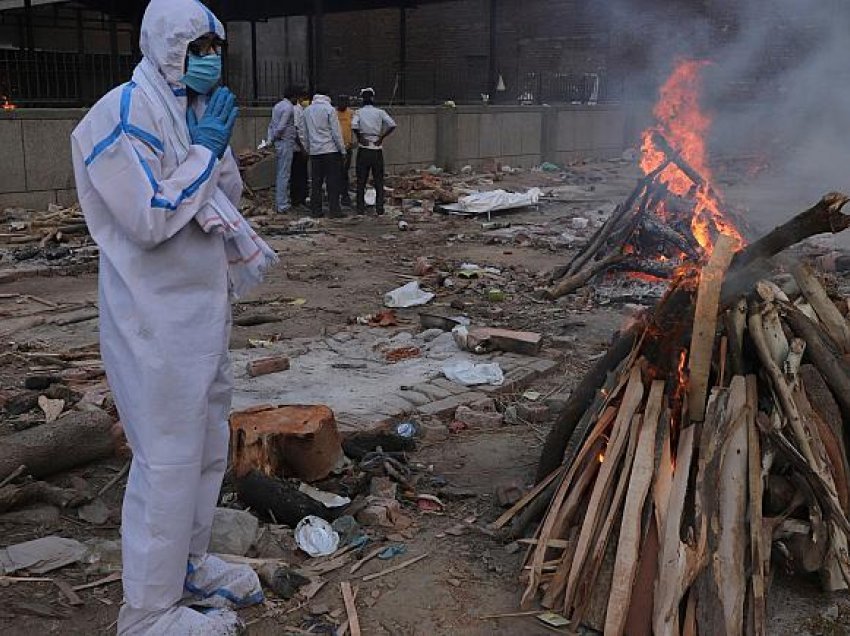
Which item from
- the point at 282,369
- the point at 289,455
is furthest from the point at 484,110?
the point at 289,455

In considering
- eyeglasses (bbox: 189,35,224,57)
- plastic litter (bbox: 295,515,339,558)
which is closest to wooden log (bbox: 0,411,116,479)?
plastic litter (bbox: 295,515,339,558)

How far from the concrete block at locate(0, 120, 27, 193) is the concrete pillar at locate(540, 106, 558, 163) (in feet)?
46.9

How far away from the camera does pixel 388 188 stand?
57.0 ft

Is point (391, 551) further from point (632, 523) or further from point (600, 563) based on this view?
point (632, 523)

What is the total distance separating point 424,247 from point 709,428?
Result: 8764 millimetres

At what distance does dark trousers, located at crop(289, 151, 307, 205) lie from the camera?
49.4 feet

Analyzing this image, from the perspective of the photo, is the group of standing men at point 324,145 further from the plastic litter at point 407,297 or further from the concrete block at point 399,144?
the plastic litter at point 407,297

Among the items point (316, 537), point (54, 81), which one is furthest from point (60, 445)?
point (54, 81)

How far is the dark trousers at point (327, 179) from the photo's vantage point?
1412 cm

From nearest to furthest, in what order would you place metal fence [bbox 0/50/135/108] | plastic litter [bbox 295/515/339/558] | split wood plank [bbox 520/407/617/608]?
split wood plank [bbox 520/407/617/608] → plastic litter [bbox 295/515/339/558] → metal fence [bbox 0/50/135/108]

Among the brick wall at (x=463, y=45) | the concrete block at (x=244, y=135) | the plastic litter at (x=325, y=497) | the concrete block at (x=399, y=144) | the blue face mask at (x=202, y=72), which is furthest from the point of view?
the brick wall at (x=463, y=45)

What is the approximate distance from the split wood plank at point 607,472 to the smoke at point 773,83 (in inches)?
295

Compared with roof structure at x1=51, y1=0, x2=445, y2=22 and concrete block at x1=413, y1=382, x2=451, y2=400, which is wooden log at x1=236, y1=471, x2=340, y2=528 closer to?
concrete block at x1=413, y1=382, x2=451, y2=400

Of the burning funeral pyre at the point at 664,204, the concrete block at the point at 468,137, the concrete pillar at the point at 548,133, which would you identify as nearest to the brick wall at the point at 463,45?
the concrete pillar at the point at 548,133
